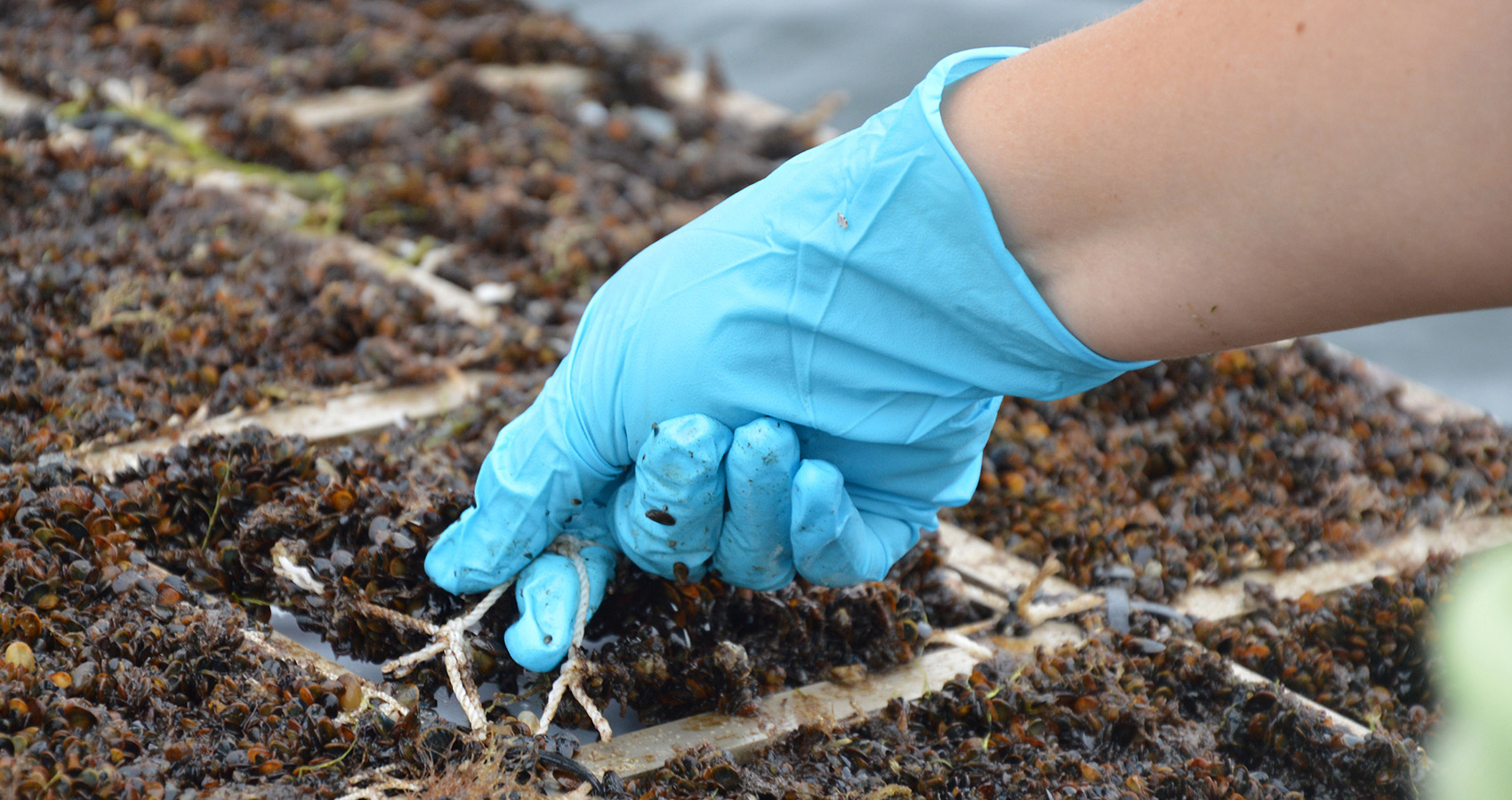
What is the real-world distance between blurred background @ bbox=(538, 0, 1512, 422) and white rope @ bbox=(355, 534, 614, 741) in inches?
118

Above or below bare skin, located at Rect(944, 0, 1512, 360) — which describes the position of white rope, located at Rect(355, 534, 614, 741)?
below

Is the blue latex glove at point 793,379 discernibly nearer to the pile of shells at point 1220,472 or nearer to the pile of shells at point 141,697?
the pile of shells at point 141,697

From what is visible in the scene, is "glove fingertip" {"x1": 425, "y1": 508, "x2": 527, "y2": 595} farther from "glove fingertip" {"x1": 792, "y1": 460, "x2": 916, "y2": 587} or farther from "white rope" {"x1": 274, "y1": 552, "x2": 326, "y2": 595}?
"glove fingertip" {"x1": 792, "y1": 460, "x2": 916, "y2": 587}

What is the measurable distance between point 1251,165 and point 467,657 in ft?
4.59

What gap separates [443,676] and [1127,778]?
45.1 inches

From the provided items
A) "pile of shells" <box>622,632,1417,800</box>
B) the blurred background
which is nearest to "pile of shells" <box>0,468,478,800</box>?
"pile of shells" <box>622,632,1417,800</box>

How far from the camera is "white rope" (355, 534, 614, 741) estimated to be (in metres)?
1.77

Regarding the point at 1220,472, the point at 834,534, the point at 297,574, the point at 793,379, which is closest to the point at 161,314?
the point at 297,574

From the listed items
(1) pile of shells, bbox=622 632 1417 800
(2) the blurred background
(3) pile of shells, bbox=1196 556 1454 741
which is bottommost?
(1) pile of shells, bbox=622 632 1417 800

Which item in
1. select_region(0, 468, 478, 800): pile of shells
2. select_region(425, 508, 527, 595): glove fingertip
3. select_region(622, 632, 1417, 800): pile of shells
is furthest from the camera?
select_region(425, 508, 527, 595): glove fingertip

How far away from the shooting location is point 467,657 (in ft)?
5.98

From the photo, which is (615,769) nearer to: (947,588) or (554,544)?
(554,544)

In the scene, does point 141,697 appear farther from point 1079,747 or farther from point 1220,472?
point 1220,472

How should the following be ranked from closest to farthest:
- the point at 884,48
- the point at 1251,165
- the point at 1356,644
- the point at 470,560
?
the point at 1251,165 → the point at 470,560 → the point at 1356,644 → the point at 884,48
